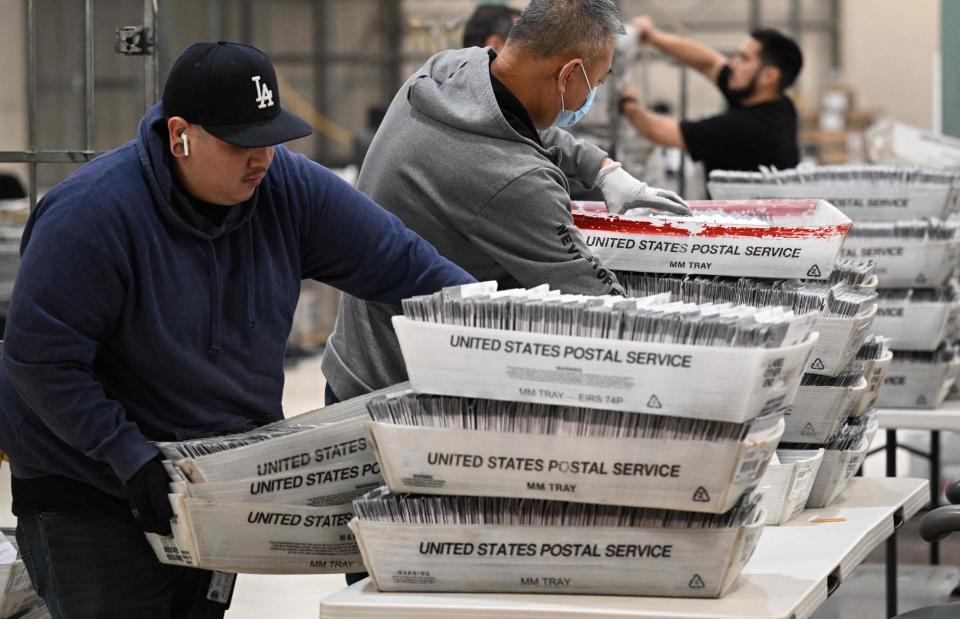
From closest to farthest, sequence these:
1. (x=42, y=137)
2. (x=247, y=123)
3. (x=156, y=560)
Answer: (x=247, y=123)
(x=156, y=560)
(x=42, y=137)

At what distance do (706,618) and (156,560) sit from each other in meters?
0.86

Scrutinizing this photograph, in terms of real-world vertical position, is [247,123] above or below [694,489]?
above

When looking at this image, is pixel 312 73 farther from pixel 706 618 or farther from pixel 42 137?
pixel 706 618

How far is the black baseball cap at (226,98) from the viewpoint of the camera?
1.76m

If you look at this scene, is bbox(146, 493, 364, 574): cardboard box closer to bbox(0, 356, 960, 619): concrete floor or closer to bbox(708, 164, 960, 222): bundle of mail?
bbox(708, 164, 960, 222): bundle of mail

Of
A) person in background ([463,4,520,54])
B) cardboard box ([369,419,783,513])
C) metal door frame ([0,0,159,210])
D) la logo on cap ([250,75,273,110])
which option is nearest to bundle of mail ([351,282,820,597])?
cardboard box ([369,419,783,513])

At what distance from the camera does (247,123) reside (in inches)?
69.7

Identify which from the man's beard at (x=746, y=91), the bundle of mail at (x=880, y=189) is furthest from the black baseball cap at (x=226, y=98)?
the man's beard at (x=746, y=91)

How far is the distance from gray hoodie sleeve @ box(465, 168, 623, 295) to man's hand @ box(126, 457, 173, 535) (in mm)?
662

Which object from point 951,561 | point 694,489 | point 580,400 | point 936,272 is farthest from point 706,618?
point 951,561

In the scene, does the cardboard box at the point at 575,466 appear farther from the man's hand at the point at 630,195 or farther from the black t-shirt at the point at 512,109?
the man's hand at the point at 630,195

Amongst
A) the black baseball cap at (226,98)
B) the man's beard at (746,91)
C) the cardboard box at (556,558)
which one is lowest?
the cardboard box at (556,558)

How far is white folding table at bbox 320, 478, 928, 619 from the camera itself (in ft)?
5.25

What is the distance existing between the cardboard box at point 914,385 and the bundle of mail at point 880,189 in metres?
0.41
